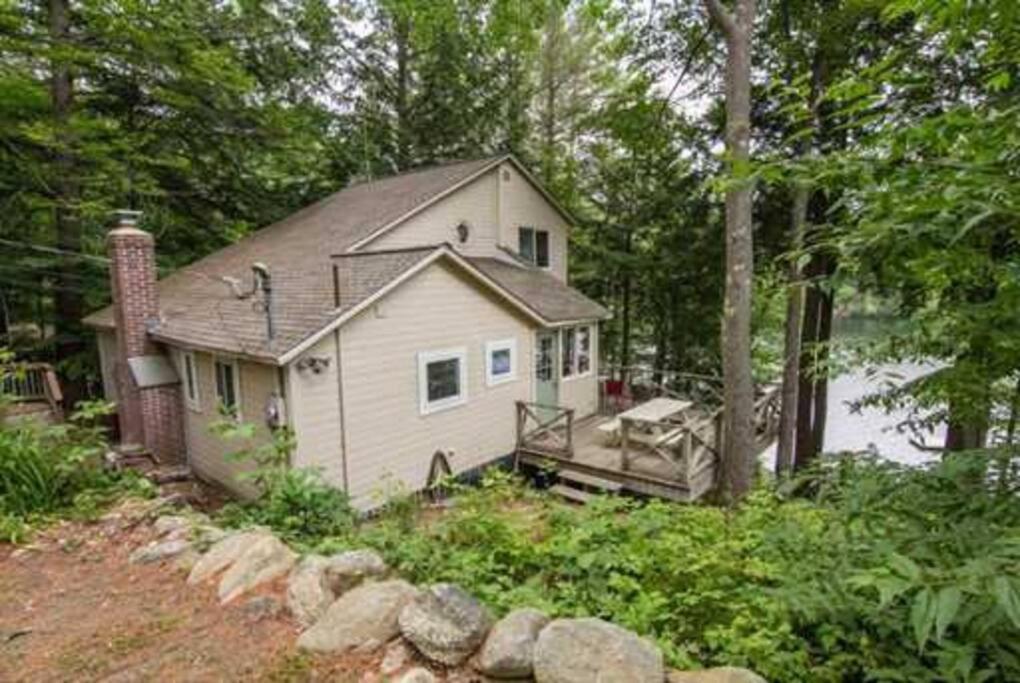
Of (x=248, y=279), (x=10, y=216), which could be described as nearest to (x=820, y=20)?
(x=248, y=279)

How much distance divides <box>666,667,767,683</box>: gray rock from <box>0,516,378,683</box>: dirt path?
1.38m

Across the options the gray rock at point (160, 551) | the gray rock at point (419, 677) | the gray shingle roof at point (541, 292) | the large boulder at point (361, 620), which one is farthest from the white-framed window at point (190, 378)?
the gray rock at point (419, 677)

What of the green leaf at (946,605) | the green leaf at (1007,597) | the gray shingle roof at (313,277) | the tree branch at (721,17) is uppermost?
the tree branch at (721,17)

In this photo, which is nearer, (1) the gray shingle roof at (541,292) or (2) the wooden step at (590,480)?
(2) the wooden step at (590,480)

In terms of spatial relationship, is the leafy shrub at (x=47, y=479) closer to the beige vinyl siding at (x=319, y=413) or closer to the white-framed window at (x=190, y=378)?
the beige vinyl siding at (x=319, y=413)

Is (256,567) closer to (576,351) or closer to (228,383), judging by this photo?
(228,383)

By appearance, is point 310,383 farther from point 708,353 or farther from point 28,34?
point 708,353

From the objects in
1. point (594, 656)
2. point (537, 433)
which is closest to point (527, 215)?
point (537, 433)

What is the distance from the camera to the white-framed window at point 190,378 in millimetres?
8617

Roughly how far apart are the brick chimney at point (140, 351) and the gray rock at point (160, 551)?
16.1 ft

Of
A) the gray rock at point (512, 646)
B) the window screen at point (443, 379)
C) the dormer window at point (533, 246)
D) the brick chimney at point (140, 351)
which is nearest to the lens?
the gray rock at point (512, 646)

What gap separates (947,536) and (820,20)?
394 inches

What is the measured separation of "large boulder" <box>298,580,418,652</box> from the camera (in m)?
2.67

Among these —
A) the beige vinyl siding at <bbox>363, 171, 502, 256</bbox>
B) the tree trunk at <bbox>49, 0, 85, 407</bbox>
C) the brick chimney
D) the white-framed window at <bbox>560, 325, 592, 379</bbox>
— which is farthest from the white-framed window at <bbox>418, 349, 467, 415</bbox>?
the tree trunk at <bbox>49, 0, 85, 407</bbox>
